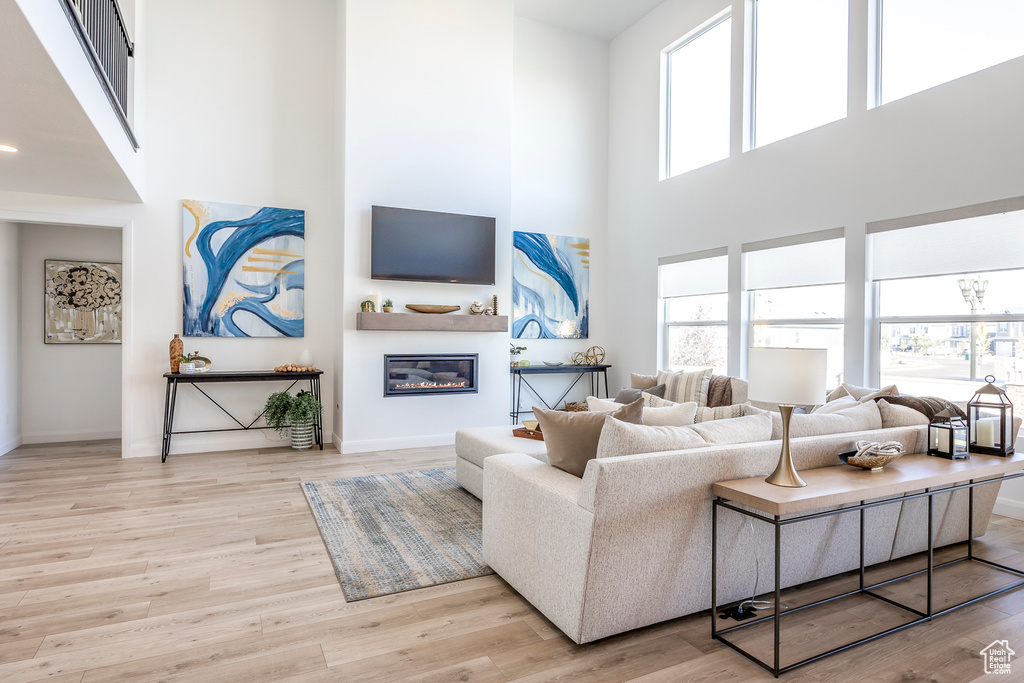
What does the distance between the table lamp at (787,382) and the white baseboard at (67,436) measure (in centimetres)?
656

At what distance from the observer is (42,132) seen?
3.35 meters

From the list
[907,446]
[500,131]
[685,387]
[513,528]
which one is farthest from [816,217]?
[513,528]

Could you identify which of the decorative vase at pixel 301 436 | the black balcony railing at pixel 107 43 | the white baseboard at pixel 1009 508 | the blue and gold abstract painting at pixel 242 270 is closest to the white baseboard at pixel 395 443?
the decorative vase at pixel 301 436

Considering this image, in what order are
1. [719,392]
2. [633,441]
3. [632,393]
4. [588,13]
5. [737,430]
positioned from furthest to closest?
1. [588,13]
2. [719,392]
3. [632,393]
4. [737,430]
5. [633,441]

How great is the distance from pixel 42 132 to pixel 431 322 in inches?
130

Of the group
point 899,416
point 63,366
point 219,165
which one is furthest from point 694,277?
point 63,366

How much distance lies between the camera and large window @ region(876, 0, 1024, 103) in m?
3.80

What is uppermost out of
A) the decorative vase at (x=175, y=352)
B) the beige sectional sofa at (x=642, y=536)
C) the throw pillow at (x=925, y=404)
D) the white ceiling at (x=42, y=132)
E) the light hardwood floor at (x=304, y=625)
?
the white ceiling at (x=42, y=132)

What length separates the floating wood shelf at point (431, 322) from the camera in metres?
5.55

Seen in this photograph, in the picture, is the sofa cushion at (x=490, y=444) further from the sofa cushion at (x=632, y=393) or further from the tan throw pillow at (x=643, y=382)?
the tan throw pillow at (x=643, y=382)

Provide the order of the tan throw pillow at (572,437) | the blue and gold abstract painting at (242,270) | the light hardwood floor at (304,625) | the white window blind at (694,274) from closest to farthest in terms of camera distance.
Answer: the light hardwood floor at (304,625)
the tan throw pillow at (572,437)
the blue and gold abstract painting at (242,270)
the white window blind at (694,274)

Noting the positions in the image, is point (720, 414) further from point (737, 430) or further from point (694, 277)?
point (694, 277)

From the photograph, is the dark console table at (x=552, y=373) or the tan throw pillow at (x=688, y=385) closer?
the tan throw pillow at (x=688, y=385)

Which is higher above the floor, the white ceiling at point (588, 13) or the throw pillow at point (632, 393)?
the white ceiling at point (588, 13)
